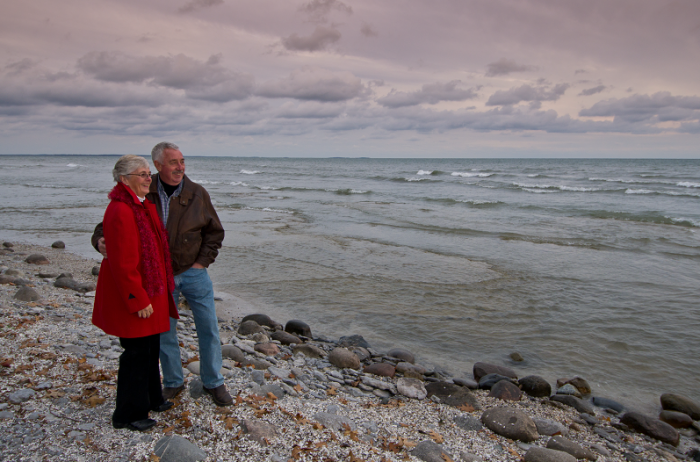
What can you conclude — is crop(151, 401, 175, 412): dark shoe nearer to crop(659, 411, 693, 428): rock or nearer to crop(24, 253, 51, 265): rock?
crop(659, 411, 693, 428): rock

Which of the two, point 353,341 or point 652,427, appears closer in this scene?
point 652,427

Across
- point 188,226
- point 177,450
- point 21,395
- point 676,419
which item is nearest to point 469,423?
point 676,419

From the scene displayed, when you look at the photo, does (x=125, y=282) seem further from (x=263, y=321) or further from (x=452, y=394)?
(x=263, y=321)

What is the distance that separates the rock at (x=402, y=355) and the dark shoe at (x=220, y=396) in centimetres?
319

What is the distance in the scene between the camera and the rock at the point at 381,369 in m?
5.84

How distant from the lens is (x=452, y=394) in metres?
5.33

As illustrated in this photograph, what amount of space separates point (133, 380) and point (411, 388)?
10.5ft

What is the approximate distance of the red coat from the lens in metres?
3.10

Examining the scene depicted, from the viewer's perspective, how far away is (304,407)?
4.32m

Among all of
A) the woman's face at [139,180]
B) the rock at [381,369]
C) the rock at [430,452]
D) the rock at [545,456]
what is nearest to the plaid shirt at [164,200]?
the woman's face at [139,180]

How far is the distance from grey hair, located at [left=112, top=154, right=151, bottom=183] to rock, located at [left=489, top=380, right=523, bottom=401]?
487 cm

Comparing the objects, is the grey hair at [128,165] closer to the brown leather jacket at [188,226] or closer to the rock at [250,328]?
the brown leather jacket at [188,226]

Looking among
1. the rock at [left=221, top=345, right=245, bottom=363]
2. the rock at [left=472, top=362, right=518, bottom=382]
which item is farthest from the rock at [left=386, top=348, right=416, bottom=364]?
the rock at [left=221, top=345, right=245, bottom=363]

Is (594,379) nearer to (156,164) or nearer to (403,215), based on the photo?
(156,164)
